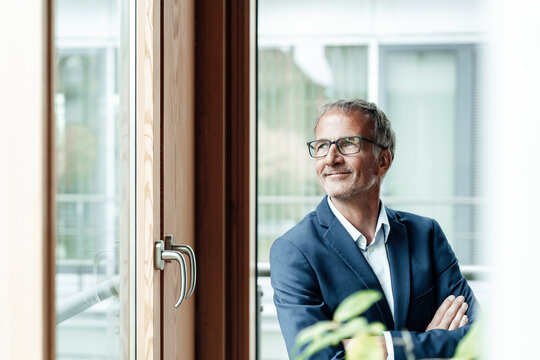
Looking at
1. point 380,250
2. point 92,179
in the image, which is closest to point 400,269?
point 380,250

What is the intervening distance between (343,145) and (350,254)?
0.23 m

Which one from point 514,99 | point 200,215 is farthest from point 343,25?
point 514,99

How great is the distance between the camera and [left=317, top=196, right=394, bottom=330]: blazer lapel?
113 cm

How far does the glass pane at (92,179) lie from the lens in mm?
641

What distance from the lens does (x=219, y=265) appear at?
1097 millimetres

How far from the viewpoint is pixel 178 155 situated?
39.3 inches

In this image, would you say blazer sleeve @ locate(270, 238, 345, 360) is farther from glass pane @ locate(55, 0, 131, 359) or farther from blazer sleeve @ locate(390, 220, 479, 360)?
glass pane @ locate(55, 0, 131, 359)

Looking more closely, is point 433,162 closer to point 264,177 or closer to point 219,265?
point 264,177

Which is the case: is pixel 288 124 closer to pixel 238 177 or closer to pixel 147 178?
pixel 238 177

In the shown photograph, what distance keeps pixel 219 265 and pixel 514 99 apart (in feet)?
2.63

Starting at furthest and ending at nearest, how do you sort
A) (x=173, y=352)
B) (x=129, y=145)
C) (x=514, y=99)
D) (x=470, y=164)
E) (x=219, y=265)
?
1. (x=470, y=164)
2. (x=219, y=265)
3. (x=173, y=352)
4. (x=129, y=145)
5. (x=514, y=99)

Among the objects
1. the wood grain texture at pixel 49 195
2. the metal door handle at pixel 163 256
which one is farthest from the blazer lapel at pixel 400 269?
the wood grain texture at pixel 49 195

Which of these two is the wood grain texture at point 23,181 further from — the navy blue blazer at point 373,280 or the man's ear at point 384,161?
the man's ear at point 384,161

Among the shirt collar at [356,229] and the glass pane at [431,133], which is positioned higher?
the glass pane at [431,133]
